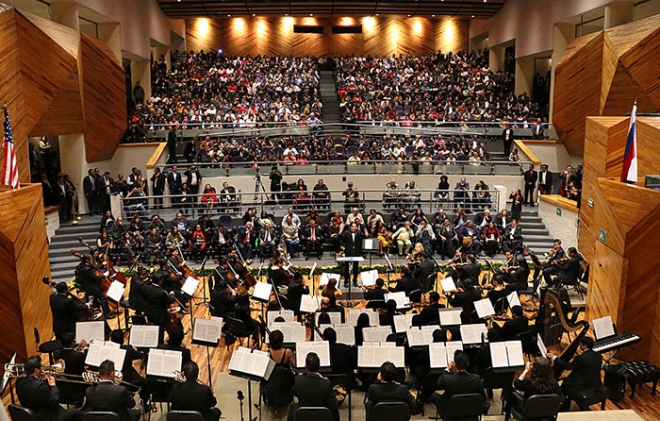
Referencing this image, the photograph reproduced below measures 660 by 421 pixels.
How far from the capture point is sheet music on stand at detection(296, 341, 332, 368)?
7156 mm

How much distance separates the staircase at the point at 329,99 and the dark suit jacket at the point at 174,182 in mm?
9151

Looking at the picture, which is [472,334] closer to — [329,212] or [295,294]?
[295,294]

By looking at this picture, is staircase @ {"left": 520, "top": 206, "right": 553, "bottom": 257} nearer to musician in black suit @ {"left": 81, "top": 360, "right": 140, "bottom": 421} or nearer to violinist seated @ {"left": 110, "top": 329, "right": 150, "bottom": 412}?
violinist seated @ {"left": 110, "top": 329, "right": 150, "bottom": 412}

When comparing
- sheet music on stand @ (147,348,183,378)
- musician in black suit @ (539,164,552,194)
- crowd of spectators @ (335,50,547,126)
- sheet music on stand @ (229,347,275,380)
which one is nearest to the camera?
sheet music on stand @ (229,347,275,380)

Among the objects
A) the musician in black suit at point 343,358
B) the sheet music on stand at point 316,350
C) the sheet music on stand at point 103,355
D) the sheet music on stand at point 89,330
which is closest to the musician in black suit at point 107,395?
the sheet music on stand at point 103,355

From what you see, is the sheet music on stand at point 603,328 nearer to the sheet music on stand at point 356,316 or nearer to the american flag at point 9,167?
the sheet music on stand at point 356,316

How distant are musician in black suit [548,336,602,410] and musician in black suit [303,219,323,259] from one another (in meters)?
9.81

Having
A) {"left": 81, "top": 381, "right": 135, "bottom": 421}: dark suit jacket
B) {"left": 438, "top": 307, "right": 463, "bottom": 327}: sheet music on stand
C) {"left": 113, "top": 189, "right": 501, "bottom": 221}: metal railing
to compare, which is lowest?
{"left": 81, "top": 381, "right": 135, "bottom": 421}: dark suit jacket

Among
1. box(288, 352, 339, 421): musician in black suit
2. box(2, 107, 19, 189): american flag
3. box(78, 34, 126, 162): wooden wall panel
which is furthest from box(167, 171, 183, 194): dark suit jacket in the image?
box(288, 352, 339, 421): musician in black suit

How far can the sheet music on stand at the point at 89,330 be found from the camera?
8.05 m

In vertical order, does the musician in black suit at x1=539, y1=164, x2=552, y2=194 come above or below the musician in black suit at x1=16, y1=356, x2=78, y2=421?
above

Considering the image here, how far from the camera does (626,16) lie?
20297mm

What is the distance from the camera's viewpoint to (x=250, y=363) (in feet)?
22.6

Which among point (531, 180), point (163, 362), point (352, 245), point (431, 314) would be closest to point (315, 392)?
point (163, 362)
